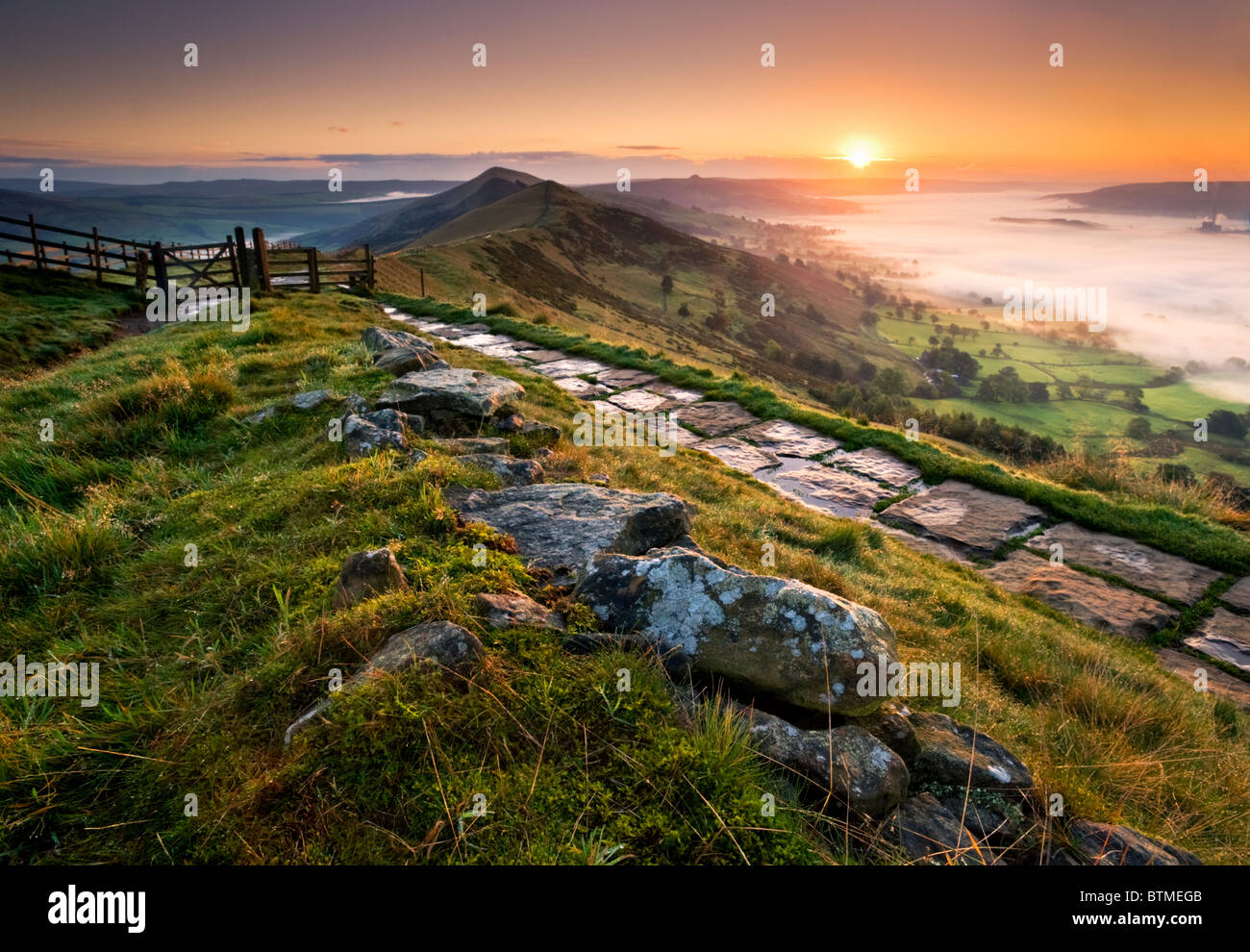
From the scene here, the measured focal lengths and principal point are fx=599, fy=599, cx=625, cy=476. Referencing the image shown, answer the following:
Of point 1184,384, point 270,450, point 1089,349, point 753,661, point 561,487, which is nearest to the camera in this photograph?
point 753,661

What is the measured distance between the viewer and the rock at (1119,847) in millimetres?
2568

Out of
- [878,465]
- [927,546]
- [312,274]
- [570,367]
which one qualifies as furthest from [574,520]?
[312,274]

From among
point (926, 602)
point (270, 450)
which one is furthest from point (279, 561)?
point (926, 602)

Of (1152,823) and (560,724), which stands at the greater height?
(560,724)

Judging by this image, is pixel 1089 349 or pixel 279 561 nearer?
pixel 279 561

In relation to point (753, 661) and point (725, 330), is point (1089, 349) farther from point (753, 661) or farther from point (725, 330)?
point (753, 661)

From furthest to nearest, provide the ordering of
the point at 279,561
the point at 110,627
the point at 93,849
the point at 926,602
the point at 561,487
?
the point at 926,602
the point at 561,487
the point at 279,561
the point at 110,627
the point at 93,849

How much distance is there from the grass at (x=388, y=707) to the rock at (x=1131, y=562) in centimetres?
179

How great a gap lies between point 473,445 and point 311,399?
272 cm

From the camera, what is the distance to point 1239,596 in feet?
23.7

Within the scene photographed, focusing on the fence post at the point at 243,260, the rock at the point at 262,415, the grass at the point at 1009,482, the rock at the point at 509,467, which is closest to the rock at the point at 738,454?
the grass at the point at 1009,482

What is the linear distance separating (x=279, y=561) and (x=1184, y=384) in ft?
644

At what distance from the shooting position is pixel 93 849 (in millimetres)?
2125
